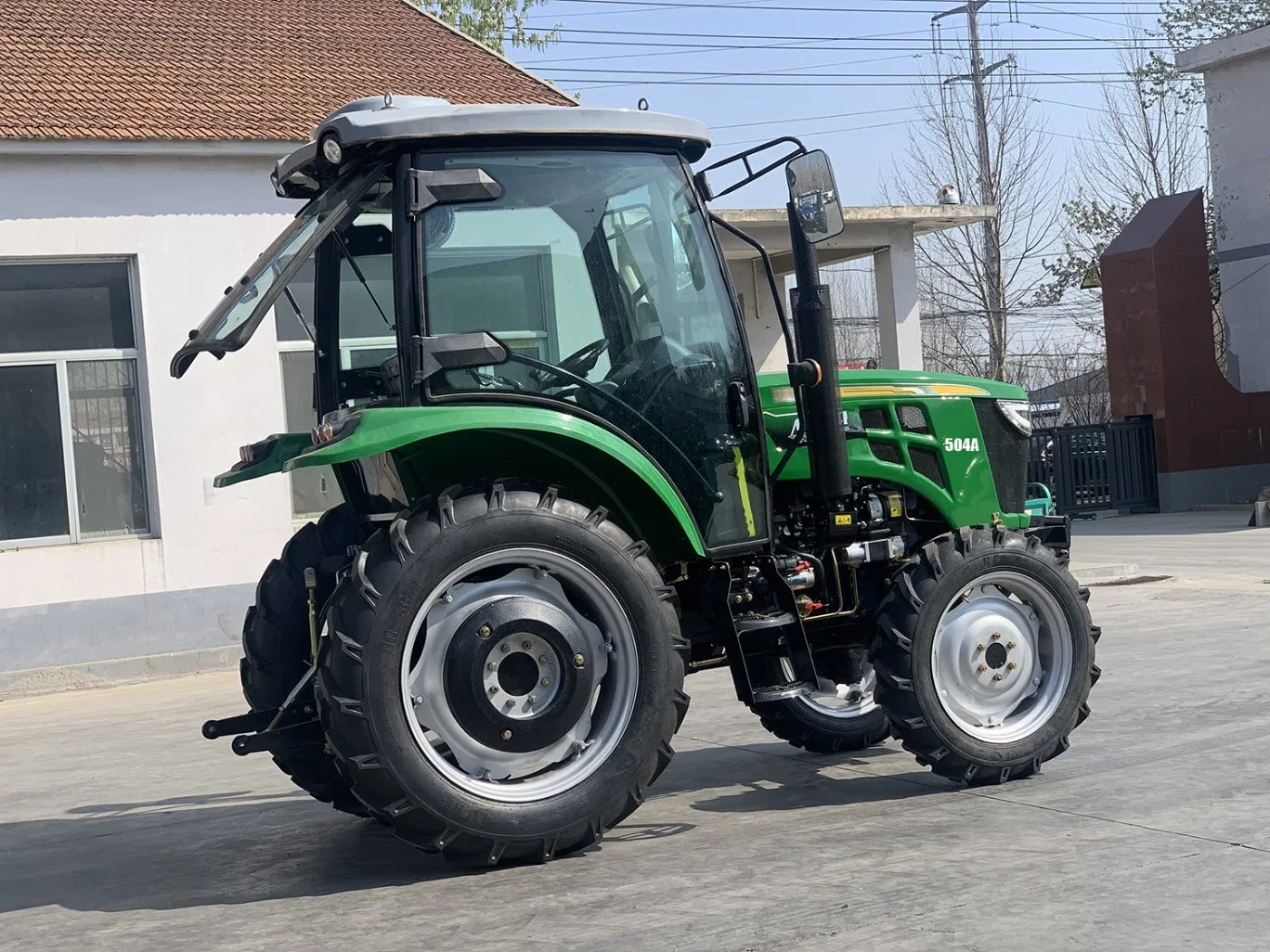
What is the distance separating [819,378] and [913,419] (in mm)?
778

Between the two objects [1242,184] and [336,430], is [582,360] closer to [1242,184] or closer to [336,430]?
[336,430]

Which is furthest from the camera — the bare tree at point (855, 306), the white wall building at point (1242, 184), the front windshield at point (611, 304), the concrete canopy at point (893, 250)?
the bare tree at point (855, 306)

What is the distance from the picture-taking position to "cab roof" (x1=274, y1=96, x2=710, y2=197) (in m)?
5.23

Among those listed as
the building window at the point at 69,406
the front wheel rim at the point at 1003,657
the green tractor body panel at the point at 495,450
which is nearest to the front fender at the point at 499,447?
the green tractor body panel at the point at 495,450

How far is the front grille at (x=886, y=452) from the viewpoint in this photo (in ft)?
20.4

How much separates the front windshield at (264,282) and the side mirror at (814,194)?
1499 millimetres

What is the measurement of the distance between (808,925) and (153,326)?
10188 millimetres

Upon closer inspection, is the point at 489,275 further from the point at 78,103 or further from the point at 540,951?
the point at 78,103

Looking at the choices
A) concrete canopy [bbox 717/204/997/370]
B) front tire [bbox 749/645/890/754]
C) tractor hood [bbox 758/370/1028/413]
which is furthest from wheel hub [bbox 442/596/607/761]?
concrete canopy [bbox 717/204/997/370]

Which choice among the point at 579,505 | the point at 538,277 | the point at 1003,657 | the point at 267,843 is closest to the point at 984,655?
the point at 1003,657

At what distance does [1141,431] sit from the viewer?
24156mm

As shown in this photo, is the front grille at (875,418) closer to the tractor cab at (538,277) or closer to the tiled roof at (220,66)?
the tractor cab at (538,277)

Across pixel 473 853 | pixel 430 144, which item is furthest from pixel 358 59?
pixel 473 853

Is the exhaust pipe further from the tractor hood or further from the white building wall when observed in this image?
the white building wall
